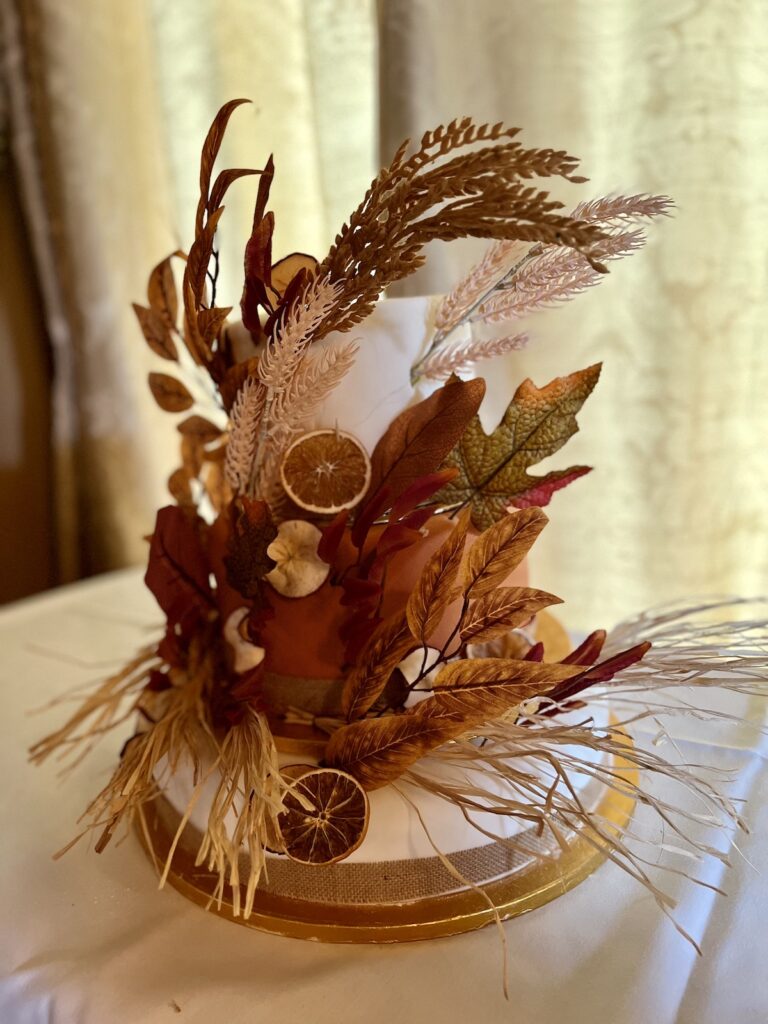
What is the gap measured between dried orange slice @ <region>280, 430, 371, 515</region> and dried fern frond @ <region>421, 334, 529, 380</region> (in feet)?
0.22

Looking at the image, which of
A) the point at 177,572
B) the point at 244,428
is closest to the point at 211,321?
the point at 244,428

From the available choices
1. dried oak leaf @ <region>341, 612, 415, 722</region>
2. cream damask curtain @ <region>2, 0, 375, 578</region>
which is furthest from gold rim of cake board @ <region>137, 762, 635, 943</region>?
cream damask curtain @ <region>2, 0, 375, 578</region>

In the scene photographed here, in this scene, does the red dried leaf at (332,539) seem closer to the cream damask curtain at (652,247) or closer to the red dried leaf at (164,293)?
the red dried leaf at (164,293)

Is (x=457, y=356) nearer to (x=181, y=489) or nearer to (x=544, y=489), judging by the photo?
(x=544, y=489)

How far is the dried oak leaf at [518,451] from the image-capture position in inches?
19.2

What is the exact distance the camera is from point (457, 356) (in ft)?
1.66

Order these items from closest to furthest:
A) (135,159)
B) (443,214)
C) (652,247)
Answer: (443,214) → (652,247) → (135,159)

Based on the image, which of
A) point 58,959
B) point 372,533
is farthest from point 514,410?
point 58,959

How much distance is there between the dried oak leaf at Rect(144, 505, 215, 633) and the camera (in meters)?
0.54

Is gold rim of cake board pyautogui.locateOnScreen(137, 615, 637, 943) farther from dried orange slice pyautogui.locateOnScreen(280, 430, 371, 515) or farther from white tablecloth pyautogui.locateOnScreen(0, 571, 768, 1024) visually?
dried orange slice pyautogui.locateOnScreen(280, 430, 371, 515)

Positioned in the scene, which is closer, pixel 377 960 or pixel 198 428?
pixel 377 960

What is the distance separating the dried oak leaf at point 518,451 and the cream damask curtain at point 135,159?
1.88 ft

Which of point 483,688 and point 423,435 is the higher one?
point 423,435

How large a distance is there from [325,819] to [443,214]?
12.9 inches
